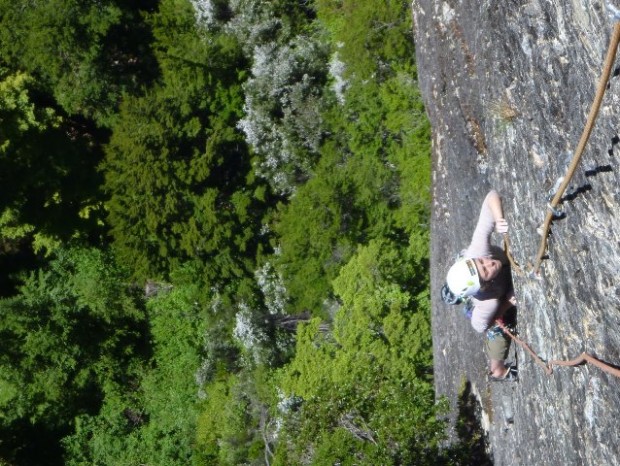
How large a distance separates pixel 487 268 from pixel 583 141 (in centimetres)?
236

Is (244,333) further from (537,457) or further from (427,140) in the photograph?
(537,457)

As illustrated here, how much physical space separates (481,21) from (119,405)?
14.4 m

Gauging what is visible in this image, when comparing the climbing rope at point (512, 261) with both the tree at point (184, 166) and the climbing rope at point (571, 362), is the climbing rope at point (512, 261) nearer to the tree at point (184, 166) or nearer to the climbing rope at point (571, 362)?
the climbing rope at point (571, 362)

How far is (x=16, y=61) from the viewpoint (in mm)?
17062

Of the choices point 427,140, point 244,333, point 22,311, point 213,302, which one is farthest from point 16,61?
point 427,140

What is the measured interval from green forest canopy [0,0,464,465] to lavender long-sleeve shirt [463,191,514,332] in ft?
18.7

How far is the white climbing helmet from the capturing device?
6680mm

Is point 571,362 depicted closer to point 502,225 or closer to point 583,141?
point 502,225

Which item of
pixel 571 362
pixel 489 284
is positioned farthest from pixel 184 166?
pixel 571 362

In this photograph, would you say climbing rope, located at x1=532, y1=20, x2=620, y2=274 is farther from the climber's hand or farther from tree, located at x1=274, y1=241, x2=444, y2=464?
tree, located at x1=274, y1=241, x2=444, y2=464

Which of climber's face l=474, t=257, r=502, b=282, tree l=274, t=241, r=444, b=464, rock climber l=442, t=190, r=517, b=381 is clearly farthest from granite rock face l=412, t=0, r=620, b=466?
tree l=274, t=241, r=444, b=464

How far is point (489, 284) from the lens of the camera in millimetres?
6941

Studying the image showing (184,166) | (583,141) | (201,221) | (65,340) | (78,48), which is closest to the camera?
(583,141)

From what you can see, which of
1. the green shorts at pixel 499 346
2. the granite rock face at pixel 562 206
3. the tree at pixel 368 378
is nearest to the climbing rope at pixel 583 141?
the granite rock face at pixel 562 206
